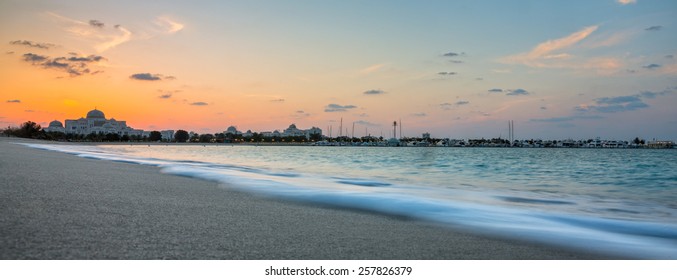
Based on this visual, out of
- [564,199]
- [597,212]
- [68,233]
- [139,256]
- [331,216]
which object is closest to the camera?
[139,256]

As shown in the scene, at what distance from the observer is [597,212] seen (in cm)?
878

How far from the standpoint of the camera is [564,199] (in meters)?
11.3

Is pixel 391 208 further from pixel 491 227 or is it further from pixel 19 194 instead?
pixel 19 194

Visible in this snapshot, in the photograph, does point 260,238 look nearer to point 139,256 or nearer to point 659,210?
point 139,256

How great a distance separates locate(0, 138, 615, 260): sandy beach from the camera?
343 cm

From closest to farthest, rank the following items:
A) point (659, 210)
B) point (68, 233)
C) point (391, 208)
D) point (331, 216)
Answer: point (68, 233)
point (331, 216)
point (391, 208)
point (659, 210)

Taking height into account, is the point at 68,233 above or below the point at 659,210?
above

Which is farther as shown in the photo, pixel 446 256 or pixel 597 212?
pixel 597 212

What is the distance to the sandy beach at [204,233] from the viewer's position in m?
3.43

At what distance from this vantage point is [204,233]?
4.18 metres
